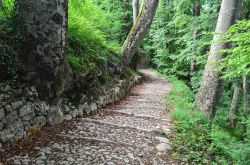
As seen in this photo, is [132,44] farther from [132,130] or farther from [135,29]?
[132,130]

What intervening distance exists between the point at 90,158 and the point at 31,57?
2206 mm

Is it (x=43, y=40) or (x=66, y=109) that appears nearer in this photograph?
(x=43, y=40)

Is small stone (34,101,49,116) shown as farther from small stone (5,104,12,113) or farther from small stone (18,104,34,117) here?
small stone (5,104,12,113)

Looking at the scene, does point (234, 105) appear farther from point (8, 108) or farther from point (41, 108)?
point (8, 108)

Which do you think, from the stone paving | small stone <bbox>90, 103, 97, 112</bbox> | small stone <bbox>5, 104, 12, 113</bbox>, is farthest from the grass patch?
small stone <bbox>5, 104, 12, 113</bbox>

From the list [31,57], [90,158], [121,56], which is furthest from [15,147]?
[121,56]

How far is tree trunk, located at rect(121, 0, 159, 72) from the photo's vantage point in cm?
1073

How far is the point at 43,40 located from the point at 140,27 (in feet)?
21.9

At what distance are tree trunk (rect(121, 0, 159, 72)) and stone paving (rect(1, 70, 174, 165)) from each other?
4641 millimetres

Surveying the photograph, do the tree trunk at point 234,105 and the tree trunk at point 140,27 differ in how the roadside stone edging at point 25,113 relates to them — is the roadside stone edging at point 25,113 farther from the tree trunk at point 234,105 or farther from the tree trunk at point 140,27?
the tree trunk at point 234,105

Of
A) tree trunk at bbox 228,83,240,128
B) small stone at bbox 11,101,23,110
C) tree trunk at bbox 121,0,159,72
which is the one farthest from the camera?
tree trunk at bbox 228,83,240,128

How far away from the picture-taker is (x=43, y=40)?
483 cm

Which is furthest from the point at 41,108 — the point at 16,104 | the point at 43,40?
the point at 43,40

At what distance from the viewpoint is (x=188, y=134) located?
582cm
